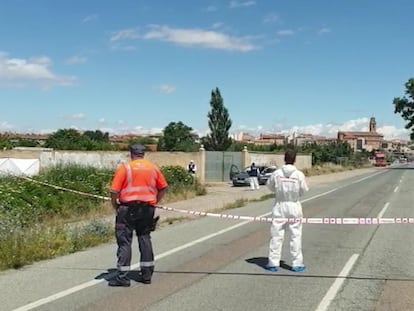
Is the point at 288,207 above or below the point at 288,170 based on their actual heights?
below

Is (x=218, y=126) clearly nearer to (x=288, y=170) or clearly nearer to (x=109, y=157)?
(x=109, y=157)

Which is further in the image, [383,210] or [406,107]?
[406,107]

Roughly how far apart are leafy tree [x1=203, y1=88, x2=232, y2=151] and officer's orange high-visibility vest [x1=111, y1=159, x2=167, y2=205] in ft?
271

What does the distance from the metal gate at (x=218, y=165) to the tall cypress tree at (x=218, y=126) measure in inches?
1650

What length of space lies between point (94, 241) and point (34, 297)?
455cm

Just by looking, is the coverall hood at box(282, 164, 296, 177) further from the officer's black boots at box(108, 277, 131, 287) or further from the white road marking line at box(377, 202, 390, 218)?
the white road marking line at box(377, 202, 390, 218)

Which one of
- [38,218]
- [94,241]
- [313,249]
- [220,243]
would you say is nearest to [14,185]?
[38,218]

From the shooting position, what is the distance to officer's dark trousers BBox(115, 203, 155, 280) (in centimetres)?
785

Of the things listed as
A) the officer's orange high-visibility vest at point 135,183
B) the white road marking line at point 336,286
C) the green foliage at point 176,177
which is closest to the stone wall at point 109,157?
the green foliage at point 176,177

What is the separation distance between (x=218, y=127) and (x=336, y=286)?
8406cm

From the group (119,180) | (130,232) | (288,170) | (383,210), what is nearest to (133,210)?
(130,232)

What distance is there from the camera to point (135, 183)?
7.88 meters

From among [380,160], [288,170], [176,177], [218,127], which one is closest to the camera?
[288,170]

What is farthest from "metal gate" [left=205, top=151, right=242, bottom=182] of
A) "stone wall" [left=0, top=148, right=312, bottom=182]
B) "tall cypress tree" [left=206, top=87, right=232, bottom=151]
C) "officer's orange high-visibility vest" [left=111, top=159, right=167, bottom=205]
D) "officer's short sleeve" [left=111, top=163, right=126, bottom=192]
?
"tall cypress tree" [left=206, top=87, right=232, bottom=151]
